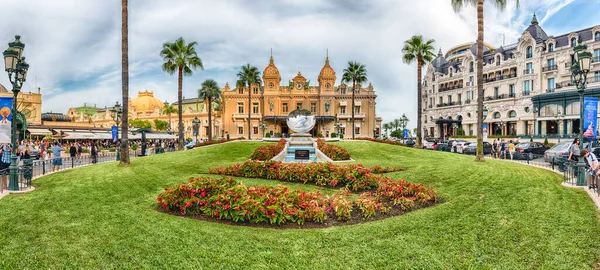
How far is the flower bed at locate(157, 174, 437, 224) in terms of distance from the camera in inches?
294

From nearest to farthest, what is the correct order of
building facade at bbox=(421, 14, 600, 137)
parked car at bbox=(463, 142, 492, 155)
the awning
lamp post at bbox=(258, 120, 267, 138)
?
1. parked car at bbox=(463, 142, 492, 155)
2. building facade at bbox=(421, 14, 600, 137)
3. the awning
4. lamp post at bbox=(258, 120, 267, 138)

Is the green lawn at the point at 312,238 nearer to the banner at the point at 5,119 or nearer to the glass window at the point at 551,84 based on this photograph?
the banner at the point at 5,119

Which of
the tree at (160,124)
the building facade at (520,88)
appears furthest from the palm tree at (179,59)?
the tree at (160,124)

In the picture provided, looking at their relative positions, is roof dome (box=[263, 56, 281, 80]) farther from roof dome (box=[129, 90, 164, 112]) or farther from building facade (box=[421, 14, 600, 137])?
Result: roof dome (box=[129, 90, 164, 112])

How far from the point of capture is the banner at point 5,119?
12219 mm

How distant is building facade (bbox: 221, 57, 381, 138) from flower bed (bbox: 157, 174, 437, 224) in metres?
52.2

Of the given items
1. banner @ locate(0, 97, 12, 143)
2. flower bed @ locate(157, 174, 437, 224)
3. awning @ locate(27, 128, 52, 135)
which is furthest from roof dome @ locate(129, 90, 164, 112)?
flower bed @ locate(157, 174, 437, 224)

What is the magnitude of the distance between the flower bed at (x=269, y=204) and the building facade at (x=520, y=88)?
49.6 m

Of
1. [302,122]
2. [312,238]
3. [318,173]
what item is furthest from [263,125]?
[312,238]

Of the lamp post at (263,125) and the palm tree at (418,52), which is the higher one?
the palm tree at (418,52)

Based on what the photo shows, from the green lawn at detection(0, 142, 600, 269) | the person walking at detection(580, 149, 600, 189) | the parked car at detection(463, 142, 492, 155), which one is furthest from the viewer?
the parked car at detection(463, 142, 492, 155)

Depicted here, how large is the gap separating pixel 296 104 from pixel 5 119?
167 feet

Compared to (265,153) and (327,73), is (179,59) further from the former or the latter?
(327,73)

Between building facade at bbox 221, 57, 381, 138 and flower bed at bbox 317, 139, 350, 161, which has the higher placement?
building facade at bbox 221, 57, 381, 138
